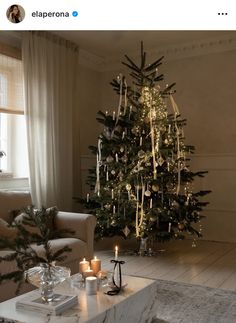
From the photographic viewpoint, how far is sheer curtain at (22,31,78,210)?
14.1 feet

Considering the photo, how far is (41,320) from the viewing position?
1723 mm

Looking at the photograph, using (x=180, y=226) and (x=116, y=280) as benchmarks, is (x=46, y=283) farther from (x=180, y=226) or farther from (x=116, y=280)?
(x=180, y=226)

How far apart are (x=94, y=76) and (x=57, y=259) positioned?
Result: 162 inches

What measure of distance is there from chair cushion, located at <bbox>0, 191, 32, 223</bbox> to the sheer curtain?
0.82 meters

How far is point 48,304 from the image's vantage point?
1836 mm

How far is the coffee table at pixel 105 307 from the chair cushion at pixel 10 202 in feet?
4.11

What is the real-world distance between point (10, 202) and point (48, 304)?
65.9 inches

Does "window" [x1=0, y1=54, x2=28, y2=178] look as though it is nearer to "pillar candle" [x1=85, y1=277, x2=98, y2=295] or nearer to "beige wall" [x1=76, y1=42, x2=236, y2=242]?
"beige wall" [x1=76, y1=42, x2=236, y2=242]
